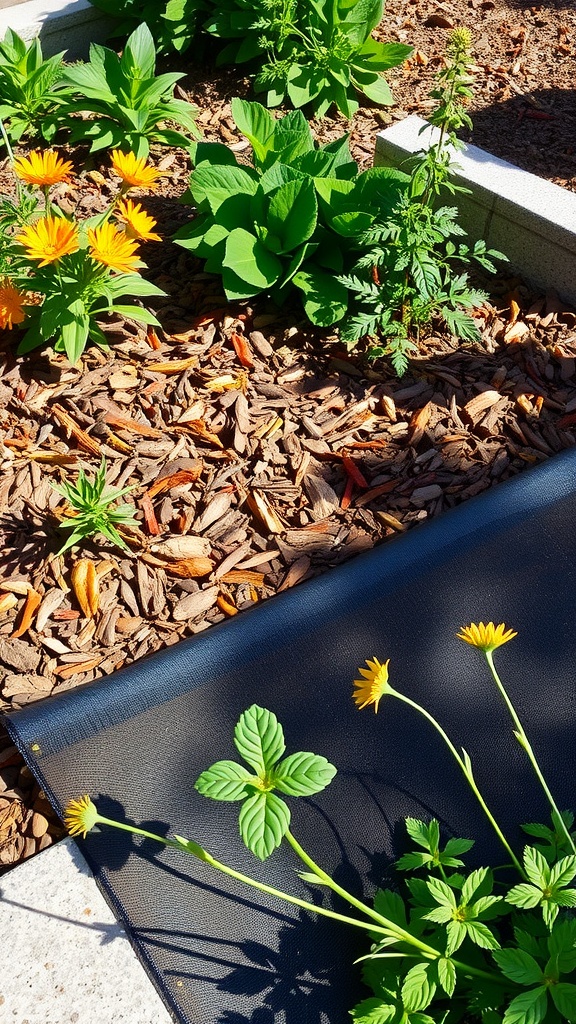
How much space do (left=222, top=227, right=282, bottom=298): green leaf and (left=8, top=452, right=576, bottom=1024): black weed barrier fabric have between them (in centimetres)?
103

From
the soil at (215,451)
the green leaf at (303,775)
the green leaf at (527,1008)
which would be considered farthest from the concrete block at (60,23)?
the green leaf at (527,1008)

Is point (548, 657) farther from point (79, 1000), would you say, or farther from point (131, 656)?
point (79, 1000)

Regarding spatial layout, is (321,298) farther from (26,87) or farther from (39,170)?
(26,87)

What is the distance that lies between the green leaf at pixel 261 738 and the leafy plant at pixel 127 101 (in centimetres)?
266

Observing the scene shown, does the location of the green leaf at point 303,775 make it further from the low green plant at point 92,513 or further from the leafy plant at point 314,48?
the leafy plant at point 314,48

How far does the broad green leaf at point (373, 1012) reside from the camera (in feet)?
4.46

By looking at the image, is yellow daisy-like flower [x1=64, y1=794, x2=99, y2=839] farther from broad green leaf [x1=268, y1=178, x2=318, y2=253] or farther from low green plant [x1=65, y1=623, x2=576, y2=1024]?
broad green leaf [x1=268, y1=178, x2=318, y2=253]

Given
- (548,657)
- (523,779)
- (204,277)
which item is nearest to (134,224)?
(204,277)

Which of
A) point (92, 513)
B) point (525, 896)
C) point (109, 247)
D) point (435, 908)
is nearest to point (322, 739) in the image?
point (435, 908)

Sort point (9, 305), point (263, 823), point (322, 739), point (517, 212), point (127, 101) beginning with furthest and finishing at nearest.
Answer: point (127, 101) < point (517, 212) < point (9, 305) < point (322, 739) < point (263, 823)

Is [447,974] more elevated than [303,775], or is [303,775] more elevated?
[303,775]

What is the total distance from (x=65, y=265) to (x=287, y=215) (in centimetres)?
75

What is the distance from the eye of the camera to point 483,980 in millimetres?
1398

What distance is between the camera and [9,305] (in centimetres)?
242
